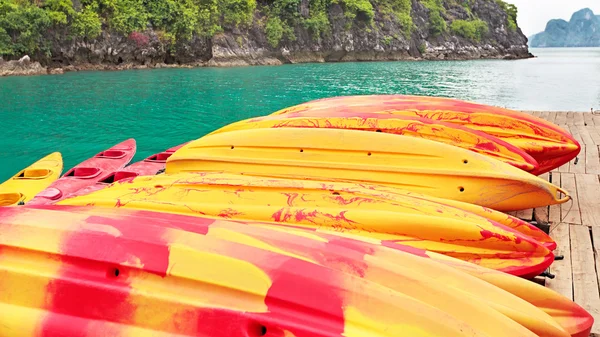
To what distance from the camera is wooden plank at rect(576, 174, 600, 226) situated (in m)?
3.62

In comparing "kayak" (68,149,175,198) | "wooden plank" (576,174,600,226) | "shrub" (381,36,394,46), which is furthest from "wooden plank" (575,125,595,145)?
"shrub" (381,36,394,46)

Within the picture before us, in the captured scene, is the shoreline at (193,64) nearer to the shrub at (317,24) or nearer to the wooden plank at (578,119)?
the shrub at (317,24)

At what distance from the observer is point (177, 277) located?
1.69 meters

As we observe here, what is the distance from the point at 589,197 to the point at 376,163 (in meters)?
2.05

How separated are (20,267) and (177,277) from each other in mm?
651

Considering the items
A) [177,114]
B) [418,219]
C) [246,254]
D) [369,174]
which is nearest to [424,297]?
[246,254]

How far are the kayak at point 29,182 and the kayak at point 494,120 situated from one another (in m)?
3.31

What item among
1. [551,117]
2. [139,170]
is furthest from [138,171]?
[551,117]

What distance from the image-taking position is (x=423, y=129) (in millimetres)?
4266

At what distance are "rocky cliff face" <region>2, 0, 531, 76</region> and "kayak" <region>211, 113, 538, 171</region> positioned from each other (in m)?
39.8

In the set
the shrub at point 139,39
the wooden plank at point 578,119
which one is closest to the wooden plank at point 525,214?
the wooden plank at point 578,119

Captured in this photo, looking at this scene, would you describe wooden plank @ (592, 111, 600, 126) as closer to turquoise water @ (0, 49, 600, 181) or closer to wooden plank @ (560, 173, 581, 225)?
wooden plank @ (560, 173, 581, 225)

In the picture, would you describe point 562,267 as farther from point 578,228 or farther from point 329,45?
point 329,45

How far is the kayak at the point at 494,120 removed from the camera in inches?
174
